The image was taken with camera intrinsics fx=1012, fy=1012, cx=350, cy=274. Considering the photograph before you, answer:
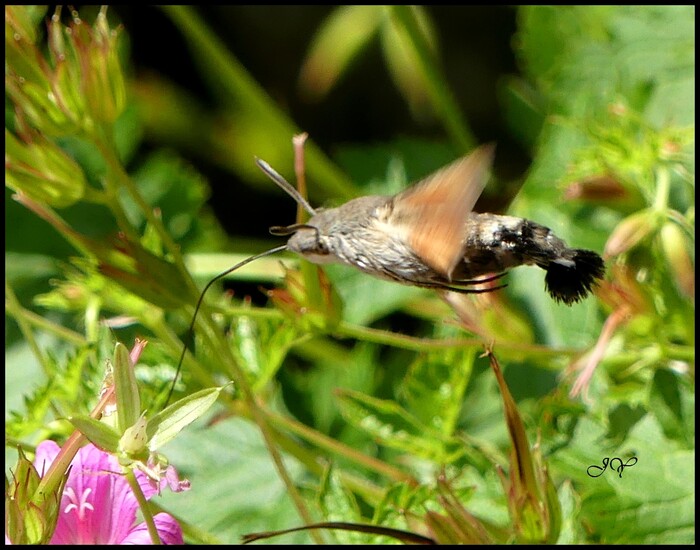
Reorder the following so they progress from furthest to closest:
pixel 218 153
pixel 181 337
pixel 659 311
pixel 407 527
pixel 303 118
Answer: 1. pixel 303 118
2. pixel 218 153
3. pixel 181 337
4. pixel 659 311
5. pixel 407 527

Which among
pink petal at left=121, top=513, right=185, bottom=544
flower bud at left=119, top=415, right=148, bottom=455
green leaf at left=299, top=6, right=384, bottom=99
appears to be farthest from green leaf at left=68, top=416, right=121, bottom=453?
green leaf at left=299, top=6, right=384, bottom=99

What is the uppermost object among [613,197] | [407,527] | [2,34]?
[2,34]

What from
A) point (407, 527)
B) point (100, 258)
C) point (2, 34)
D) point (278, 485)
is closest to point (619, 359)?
point (407, 527)

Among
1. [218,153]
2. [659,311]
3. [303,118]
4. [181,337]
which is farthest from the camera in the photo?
[303,118]

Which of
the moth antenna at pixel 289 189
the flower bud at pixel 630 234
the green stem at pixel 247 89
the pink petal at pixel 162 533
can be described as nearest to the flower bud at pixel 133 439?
the pink petal at pixel 162 533

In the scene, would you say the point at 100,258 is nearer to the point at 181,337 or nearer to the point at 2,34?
the point at 2,34
